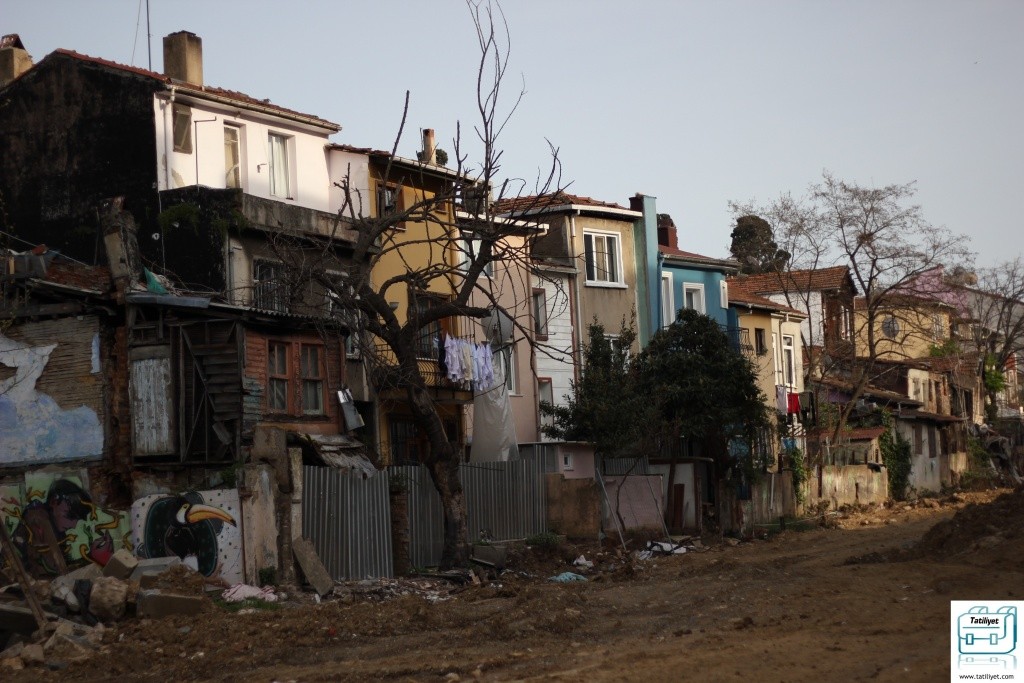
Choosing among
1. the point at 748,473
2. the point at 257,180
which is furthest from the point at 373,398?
the point at 748,473

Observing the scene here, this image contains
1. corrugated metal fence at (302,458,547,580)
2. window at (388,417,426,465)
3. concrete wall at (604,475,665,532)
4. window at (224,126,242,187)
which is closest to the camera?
corrugated metal fence at (302,458,547,580)

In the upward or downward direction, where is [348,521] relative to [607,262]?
downward

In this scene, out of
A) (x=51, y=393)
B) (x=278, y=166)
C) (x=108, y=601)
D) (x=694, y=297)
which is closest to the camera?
(x=108, y=601)

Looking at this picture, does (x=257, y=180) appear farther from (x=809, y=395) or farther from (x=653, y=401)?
(x=809, y=395)

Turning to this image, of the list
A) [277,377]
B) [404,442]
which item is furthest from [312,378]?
[404,442]

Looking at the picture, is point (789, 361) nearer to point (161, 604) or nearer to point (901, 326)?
point (901, 326)

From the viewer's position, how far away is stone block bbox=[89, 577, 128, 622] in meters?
16.9

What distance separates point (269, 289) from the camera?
2750 cm

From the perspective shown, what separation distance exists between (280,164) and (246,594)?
14122 mm

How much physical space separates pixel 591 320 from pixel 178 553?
21242 mm

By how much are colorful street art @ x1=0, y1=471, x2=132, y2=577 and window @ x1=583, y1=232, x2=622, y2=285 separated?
21.0 meters

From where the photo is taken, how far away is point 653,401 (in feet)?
111

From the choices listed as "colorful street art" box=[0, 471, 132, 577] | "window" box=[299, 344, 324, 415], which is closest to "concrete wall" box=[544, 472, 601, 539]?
"window" box=[299, 344, 324, 415]

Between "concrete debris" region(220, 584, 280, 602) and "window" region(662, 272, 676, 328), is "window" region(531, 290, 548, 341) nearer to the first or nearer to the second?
"window" region(662, 272, 676, 328)
